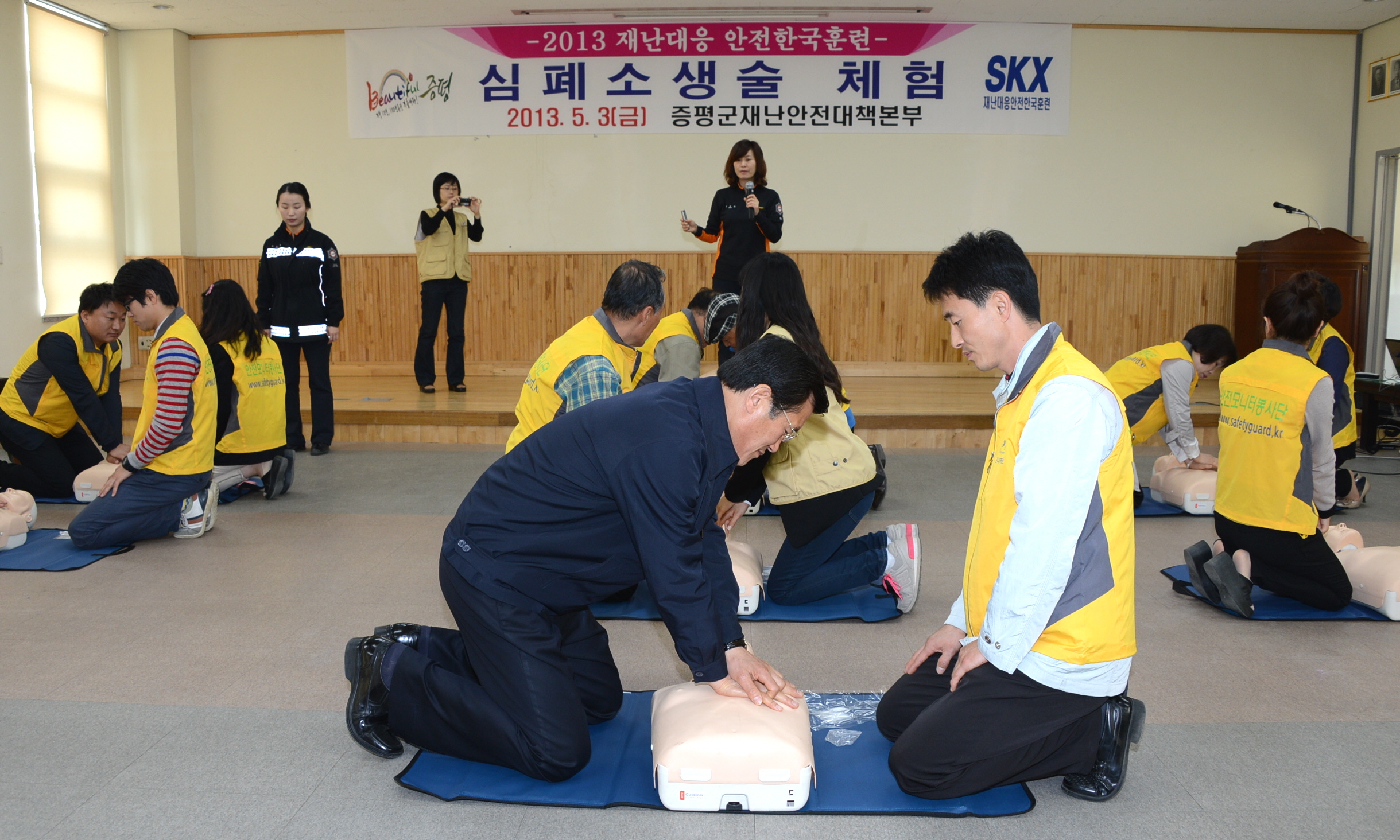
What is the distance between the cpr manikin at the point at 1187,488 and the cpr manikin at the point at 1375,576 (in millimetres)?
1069

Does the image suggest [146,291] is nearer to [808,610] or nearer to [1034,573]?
[808,610]

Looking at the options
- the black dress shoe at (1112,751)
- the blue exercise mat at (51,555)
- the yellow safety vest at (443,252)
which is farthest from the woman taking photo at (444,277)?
the black dress shoe at (1112,751)

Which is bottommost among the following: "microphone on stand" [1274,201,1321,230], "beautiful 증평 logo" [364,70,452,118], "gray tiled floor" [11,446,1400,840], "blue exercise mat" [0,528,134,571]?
"gray tiled floor" [11,446,1400,840]

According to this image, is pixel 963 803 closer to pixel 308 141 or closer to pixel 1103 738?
pixel 1103 738

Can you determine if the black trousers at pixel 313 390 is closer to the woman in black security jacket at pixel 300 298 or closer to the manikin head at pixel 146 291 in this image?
the woman in black security jacket at pixel 300 298

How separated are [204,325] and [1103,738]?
4162mm

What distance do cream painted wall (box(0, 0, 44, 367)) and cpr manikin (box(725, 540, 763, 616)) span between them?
6302 mm

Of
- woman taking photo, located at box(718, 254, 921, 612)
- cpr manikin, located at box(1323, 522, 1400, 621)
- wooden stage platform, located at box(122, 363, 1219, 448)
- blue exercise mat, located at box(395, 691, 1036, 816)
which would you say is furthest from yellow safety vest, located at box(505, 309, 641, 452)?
wooden stage platform, located at box(122, 363, 1219, 448)

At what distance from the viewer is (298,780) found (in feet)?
6.86

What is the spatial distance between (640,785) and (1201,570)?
204 centimetres

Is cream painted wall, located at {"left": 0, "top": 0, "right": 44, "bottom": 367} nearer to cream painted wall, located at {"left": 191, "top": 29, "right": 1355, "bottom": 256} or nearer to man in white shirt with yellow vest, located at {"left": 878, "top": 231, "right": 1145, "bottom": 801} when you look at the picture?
cream painted wall, located at {"left": 191, "top": 29, "right": 1355, "bottom": 256}

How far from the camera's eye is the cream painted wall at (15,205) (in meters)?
6.93

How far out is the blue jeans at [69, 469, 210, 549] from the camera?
12.2 feet

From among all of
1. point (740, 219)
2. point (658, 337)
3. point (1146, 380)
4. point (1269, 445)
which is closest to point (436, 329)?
point (740, 219)
